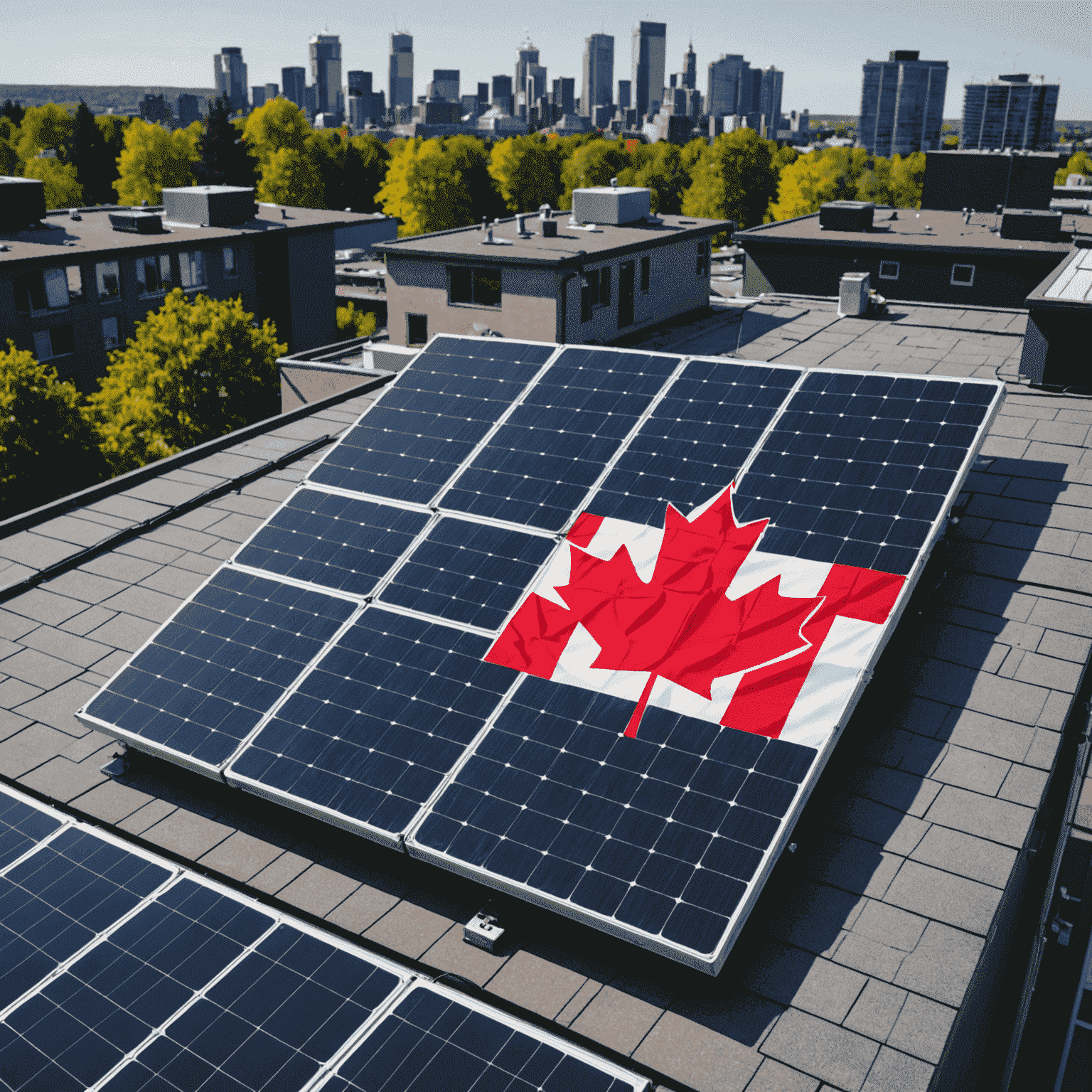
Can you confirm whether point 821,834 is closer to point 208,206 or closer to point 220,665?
point 220,665

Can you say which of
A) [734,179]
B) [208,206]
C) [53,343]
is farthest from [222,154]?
[53,343]

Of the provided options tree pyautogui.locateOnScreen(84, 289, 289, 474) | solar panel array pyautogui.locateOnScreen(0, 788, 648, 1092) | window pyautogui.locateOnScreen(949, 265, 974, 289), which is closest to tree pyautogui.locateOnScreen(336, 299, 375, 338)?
tree pyautogui.locateOnScreen(84, 289, 289, 474)

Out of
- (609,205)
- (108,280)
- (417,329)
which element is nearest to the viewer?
(417,329)

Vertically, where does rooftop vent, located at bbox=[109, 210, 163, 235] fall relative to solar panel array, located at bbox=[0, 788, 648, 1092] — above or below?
above

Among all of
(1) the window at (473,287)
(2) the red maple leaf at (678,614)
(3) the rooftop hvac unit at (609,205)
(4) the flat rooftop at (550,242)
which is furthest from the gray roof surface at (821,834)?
(3) the rooftop hvac unit at (609,205)

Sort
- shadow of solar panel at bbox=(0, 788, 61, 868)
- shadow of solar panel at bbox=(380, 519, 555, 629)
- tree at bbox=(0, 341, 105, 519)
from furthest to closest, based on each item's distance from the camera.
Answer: tree at bbox=(0, 341, 105, 519) → shadow of solar panel at bbox=(380, 519, 555, 629) → shadow of solar panel at bbox=(0, 788, 61, 868)

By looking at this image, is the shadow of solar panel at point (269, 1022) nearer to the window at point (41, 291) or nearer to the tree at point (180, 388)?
the tree at point (180, 388)

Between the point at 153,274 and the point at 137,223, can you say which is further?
the point at 137,223

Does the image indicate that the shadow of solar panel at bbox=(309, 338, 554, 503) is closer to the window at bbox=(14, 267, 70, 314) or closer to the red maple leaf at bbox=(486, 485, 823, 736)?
the red maple leaf at bbox=(486, 485, 823, 736)
